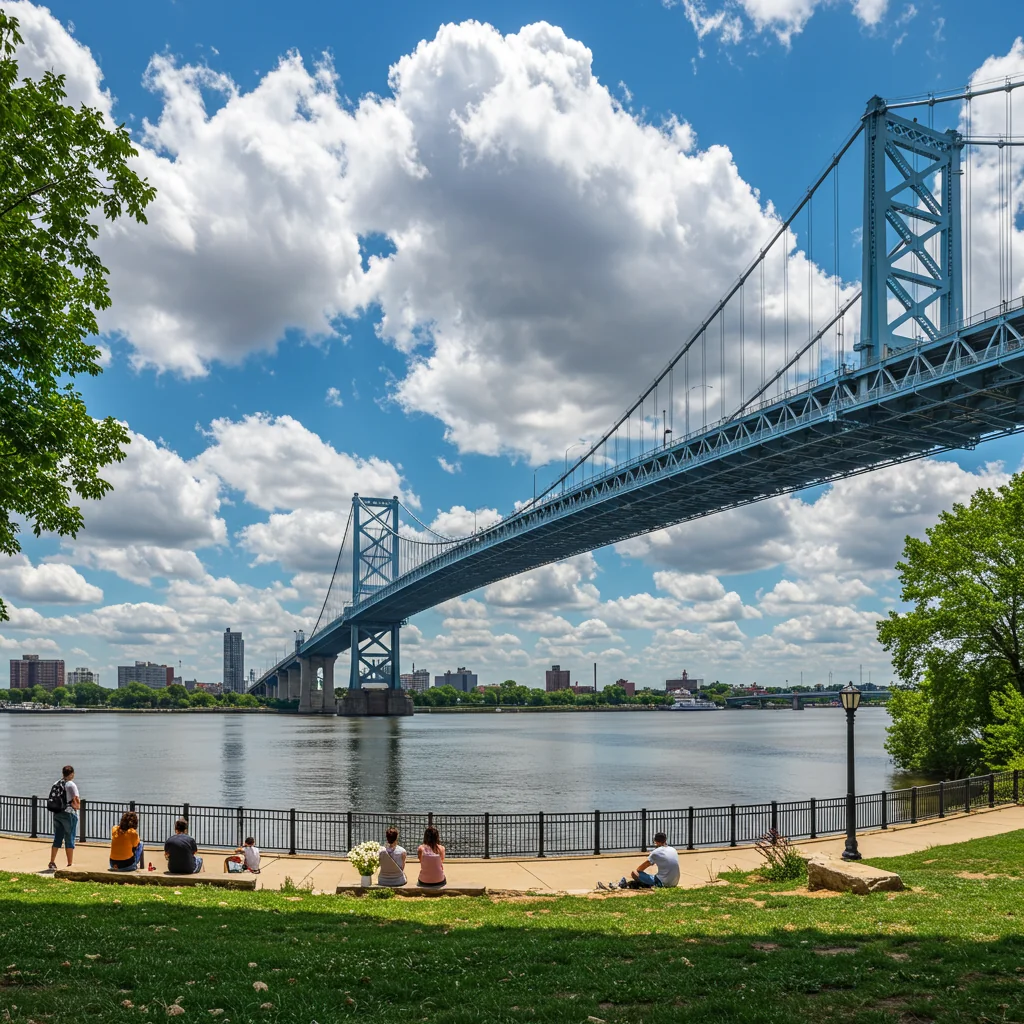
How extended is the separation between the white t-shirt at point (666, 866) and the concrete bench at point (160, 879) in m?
6.03

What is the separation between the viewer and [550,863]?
16938 mm

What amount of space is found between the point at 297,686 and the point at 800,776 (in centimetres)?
12810

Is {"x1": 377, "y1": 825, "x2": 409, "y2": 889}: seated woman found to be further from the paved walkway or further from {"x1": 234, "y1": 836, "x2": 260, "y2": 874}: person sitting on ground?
{"x1": 234, "y1": 836, "x2": 260, "y2": 874}: person sitting on ground

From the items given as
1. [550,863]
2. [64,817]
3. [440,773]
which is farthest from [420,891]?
[440,773]

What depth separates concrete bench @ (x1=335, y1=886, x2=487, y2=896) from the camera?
13.4 meters

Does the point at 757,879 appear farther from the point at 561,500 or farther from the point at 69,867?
the point at 561,500

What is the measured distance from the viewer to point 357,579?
138m

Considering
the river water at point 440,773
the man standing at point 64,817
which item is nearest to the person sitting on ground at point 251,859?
the man standing at point 64,817

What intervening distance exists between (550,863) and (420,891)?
13.7 ft

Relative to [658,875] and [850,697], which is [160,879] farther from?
[850,697]

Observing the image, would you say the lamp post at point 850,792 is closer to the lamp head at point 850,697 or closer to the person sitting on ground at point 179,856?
the lamp head at point 850,697

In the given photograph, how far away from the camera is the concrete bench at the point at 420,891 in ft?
43.9

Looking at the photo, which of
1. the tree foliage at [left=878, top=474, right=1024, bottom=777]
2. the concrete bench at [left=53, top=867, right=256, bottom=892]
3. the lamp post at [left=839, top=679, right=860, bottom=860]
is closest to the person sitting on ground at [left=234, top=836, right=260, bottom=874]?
the concrete bench at [left=53, top=867, right=256, bottom=892]

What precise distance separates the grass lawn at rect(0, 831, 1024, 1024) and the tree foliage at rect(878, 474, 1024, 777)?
2166 cm
